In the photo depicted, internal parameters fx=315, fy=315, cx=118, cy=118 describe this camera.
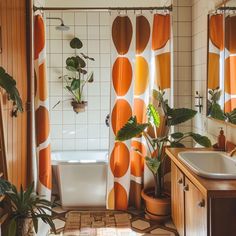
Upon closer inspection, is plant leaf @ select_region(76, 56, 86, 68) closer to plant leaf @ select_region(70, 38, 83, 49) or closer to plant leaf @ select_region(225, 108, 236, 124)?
plant leaf @ select_region(70, 38, 83, 49)

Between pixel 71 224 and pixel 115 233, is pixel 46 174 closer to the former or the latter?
pixel 71 224

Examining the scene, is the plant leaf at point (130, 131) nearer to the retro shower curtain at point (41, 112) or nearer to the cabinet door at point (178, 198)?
the cabinet door at point (178, 198)

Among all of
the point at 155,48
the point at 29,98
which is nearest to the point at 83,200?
the point at 29,98

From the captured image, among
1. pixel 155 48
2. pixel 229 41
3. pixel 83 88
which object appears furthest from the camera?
pixel 83 88

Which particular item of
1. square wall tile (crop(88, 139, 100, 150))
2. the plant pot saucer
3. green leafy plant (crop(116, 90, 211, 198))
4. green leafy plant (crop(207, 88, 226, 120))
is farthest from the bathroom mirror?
square wall tile (crop(88, 139, 100, 150))

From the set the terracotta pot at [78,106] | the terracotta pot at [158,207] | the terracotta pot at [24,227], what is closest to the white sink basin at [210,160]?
the terracotta pot at [158,207]

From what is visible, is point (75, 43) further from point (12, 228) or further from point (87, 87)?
point (12, 228)

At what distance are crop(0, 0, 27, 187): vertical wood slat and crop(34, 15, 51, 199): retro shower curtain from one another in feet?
0.47

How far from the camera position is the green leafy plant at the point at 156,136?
9.96ft

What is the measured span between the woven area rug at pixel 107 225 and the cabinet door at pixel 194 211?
2.60 ft

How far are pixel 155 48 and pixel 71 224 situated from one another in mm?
2007

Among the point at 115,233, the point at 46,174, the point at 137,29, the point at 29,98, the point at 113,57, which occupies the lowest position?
the point at 115,233

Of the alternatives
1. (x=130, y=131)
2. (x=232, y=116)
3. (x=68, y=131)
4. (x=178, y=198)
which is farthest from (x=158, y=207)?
(x=68, y=131)

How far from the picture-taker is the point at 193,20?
3434 mm
